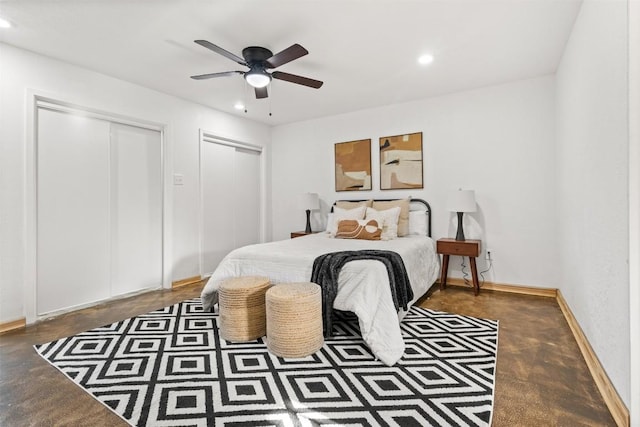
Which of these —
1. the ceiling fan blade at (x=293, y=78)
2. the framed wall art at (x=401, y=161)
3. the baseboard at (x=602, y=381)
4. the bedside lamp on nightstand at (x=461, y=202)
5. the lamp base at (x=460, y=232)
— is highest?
the ceiling fan blade at (x=293, y=78)

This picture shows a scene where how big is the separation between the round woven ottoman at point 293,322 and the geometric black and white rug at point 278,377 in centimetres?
8

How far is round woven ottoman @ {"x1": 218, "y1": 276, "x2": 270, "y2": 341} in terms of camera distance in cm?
239

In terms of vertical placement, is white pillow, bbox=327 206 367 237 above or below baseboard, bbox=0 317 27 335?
above

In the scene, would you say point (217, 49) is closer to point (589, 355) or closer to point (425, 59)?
point (425, 59)

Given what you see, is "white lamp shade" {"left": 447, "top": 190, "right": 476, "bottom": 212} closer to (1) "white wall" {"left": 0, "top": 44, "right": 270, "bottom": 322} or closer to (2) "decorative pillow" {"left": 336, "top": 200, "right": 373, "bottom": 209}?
(2) "decorative pillow" {"left": 336, "top": 200, "right": 373, "bottom": 209}

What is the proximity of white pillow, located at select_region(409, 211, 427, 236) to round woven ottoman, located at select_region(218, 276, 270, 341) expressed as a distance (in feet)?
7.82

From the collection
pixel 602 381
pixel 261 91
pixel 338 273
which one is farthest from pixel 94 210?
pixel 602 381

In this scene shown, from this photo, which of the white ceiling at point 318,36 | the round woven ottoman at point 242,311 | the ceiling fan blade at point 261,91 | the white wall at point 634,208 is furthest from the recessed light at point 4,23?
the white wall at point 634,208

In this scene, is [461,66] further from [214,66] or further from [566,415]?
[566,415]

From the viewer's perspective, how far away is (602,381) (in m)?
1.75

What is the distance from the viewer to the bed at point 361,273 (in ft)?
7.21

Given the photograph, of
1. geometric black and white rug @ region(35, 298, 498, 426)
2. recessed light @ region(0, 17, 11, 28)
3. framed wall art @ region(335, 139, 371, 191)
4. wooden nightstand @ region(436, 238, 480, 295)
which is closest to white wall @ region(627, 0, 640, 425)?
geometric black and white rug @ region(35, 298, 498, 426)

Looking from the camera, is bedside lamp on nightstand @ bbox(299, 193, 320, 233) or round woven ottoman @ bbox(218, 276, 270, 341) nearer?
round woven ottoman @ bbox(218, 276, 270, 341)

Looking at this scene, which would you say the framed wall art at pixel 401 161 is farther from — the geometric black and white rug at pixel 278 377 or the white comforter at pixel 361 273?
the geometric black and white rug at pixel 278 377
